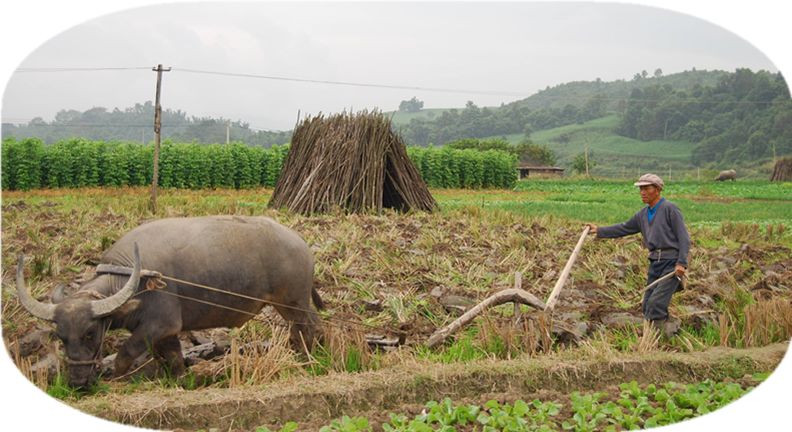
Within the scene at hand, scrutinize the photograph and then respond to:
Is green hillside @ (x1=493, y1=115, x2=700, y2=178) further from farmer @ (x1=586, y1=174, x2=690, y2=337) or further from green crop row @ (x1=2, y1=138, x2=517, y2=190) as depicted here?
farmer @ (x1=586, y1=174, x2=690, y2=337)

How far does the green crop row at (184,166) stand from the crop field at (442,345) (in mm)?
1305

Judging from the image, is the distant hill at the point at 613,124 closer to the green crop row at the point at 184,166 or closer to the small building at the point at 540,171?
the green crop row at the point at 184,166

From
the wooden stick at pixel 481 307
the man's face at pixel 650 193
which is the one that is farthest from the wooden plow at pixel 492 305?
the man's face at pixel 650 193

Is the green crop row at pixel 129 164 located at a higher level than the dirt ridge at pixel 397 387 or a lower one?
higher

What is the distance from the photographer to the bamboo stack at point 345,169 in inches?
497

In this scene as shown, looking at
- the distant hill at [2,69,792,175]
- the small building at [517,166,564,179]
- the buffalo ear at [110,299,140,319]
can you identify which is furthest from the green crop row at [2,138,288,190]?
the small building at [517,166,564,179]

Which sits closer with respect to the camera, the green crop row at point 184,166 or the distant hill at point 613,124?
the green crop row at point 184,166

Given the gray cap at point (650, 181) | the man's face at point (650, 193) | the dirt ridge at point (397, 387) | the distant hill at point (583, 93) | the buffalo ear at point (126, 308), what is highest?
the distant hill at point (583, 93)

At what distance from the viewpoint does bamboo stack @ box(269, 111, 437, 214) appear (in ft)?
41.4

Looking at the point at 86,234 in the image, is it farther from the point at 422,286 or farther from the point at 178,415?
the point at 178,415

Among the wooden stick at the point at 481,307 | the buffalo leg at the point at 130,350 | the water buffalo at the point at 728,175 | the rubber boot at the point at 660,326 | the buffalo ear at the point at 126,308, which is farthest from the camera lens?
the water buffalo at the point at 728,175

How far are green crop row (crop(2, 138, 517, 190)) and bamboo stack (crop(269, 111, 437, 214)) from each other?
409 cm

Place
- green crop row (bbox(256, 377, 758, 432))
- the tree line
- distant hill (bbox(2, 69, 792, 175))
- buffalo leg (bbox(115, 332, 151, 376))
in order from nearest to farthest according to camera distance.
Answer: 1. green crop row (bbox(256, 377, 758, 432))
2. buffalo leg (bbox(115, 332, 151, 376))
3. the tree line
4. distant hill (bbox(2, 69, 792, 175))

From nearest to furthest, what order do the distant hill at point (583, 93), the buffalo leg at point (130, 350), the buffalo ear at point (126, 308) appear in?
1. the buffalo ear at point (126, 308)
2. the buffalo leg at point (130, 350)
3. the distant hill at point (583, 93)
